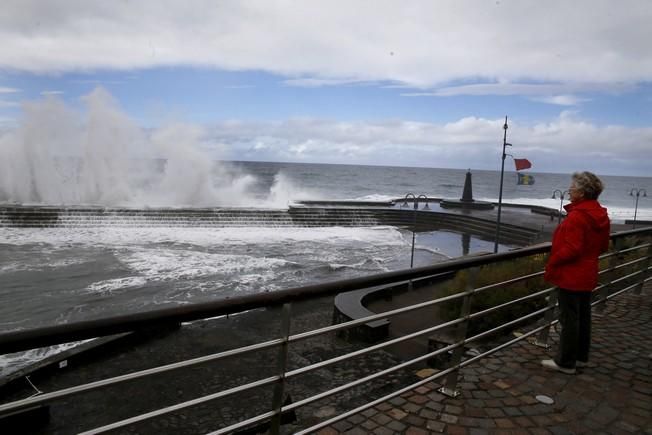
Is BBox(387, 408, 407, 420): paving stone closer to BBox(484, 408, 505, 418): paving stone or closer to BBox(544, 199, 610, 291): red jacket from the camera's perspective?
BBox(484, 408, 505, 418): paving stone

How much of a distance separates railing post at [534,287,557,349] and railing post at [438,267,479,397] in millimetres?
1308

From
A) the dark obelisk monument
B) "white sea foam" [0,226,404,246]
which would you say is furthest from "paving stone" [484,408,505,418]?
the dark obelisk monument

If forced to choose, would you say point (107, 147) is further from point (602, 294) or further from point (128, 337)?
point (602, 294)

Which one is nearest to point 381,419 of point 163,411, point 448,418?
point 448,418

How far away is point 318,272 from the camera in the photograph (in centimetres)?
1605

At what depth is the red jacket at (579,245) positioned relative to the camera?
3211mm

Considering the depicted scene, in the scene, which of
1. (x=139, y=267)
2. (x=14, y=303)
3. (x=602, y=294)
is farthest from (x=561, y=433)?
(x=139, y=267)

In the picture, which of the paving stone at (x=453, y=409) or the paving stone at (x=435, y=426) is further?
the paving stone at (x=453, y=409)

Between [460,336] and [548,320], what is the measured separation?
1.50 meters

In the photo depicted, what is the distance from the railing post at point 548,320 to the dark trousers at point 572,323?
288 millimetres

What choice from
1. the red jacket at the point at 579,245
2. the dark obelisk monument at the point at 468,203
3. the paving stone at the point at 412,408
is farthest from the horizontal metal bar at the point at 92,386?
the dark obelisk monument at the point at 468,203

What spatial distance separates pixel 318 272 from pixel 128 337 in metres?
8.59

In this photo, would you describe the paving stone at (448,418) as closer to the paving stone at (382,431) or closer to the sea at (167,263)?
the paving stone at (382,431)

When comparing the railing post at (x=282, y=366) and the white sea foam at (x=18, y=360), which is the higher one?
the railing post at (x=282, y=366)
